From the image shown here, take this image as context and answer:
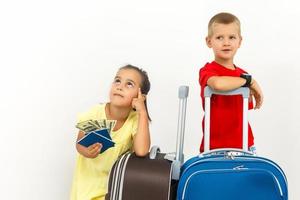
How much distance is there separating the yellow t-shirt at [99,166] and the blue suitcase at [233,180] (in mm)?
265

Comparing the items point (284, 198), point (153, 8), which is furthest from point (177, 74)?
point (284, 198)

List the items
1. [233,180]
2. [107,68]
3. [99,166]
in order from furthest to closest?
[107,68] → [99,166] → [233,180]

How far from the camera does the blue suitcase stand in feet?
4.39

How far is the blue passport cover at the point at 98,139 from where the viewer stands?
140 centimetres

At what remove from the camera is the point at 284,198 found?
1.34 meters

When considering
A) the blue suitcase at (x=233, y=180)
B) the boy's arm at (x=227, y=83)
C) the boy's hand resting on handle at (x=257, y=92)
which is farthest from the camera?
the boy's hand resting on handle at (x=257, y=92)

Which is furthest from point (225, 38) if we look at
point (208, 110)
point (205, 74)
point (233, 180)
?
point (233, 180)

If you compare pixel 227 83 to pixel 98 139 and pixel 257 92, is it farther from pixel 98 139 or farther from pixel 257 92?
pixel 98 139

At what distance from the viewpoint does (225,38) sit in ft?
5.14

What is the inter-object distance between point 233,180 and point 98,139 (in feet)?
1.28

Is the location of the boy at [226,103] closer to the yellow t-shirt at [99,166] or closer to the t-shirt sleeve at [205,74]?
the t-shirt sleeve at [205,74]

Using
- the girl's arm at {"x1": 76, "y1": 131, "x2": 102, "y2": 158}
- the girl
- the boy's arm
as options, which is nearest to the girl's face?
the girl

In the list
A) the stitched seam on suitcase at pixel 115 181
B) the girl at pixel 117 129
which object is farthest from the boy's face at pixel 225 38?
the stitched seam on suitcase at pixel 115 181

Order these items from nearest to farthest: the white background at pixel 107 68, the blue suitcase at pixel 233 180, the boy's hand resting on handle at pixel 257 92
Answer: the blue suitcase at pixel 233 180 < the boy's hand resting on handle at pixel 257 92 < the white background at pixel 107 68
